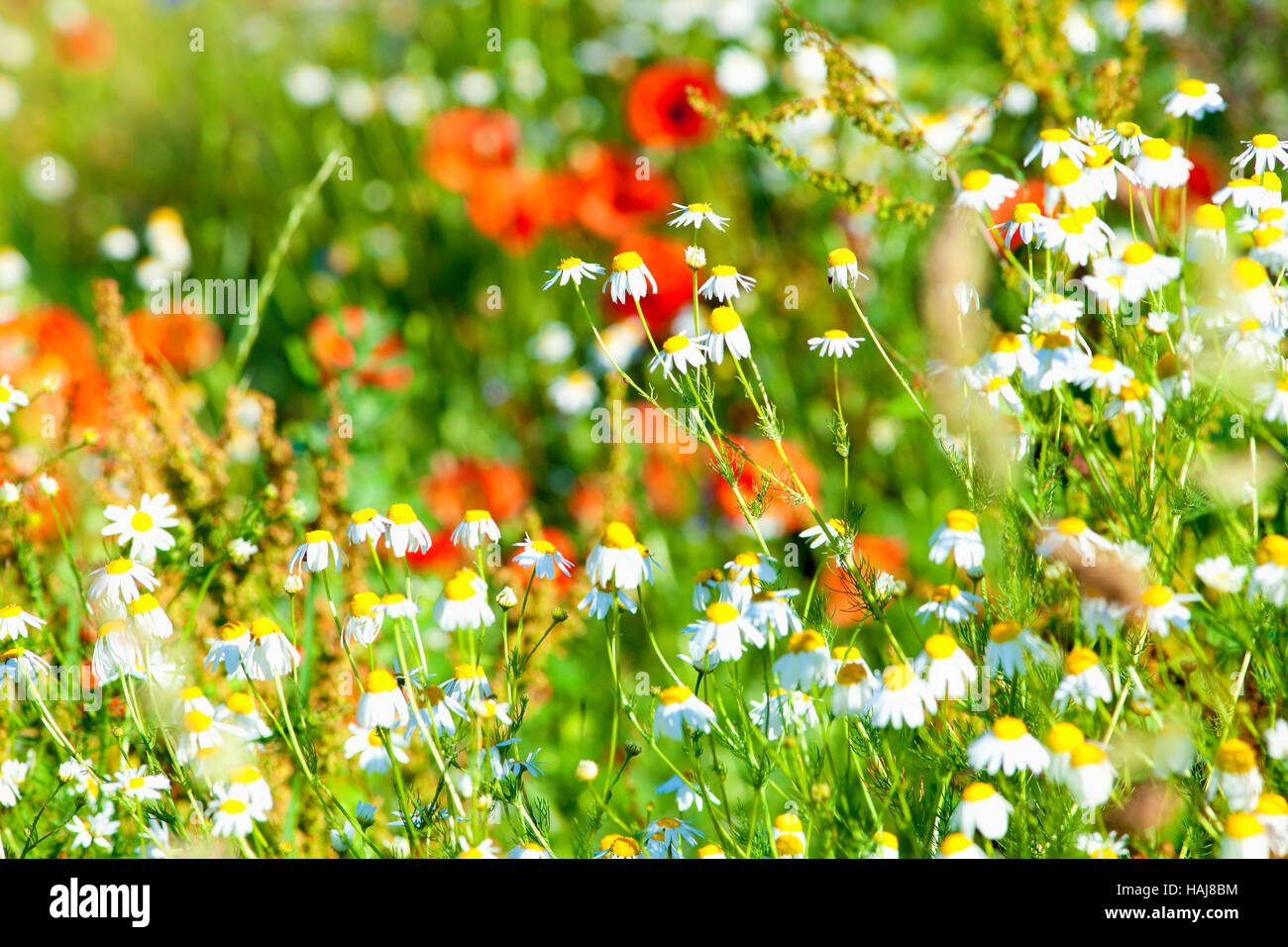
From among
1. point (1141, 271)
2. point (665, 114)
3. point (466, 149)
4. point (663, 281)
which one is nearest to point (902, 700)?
point (1141, 271)

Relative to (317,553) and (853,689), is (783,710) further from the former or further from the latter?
(317,553)

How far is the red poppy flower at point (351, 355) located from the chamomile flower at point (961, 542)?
1.09 m

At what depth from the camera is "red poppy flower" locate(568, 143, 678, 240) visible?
2568mm

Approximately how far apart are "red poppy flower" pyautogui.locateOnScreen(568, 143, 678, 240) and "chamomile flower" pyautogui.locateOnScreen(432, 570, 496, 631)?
1508mm

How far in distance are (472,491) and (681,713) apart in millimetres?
1200

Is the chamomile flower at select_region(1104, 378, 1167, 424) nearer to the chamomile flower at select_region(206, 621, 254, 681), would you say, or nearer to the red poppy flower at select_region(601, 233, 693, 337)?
the chamomile flower at select_region(206, 621, 254, 681)

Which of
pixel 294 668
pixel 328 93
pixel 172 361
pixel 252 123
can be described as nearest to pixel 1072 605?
pixel 294 668

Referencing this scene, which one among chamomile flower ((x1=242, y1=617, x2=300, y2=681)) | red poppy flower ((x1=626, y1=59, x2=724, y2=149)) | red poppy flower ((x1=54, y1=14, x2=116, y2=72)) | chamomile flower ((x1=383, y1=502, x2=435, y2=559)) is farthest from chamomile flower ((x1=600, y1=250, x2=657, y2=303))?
red poppy flower ((x1=54, y1=14, x2=116, y2=72))

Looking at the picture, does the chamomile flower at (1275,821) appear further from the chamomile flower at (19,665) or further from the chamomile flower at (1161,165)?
the chamomile flower at (19,665)

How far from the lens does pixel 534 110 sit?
11.1 ft

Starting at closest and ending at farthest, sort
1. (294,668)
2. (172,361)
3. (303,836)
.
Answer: (294,668) < (303,836) < (172,361)

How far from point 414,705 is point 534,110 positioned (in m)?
2.62

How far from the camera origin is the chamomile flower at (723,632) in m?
1.12
